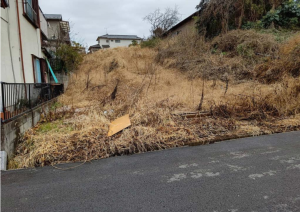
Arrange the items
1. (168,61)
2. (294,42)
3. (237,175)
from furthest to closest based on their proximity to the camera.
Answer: (168,61)
(294,42)
(237,175)

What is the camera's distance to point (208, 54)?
10281mm

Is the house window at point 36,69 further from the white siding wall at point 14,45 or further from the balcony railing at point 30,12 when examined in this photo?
the balcony railing at point 30,12

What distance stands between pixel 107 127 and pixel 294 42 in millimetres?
8717

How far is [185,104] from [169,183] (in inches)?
150

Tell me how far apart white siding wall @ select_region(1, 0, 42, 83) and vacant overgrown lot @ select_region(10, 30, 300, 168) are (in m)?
1.48

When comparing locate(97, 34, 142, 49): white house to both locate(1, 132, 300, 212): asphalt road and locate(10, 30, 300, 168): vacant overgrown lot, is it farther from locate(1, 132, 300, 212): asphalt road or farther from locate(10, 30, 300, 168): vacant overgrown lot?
locate(1, 132, 300, 212): asphalt road

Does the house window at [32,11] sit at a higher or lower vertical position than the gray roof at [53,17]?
lower

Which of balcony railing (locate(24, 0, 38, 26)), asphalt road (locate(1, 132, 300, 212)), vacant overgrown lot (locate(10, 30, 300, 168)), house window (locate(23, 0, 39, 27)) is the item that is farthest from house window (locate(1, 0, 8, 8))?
asphalt road (locate(1, 132, 300, 212))

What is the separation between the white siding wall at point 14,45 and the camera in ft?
15.7

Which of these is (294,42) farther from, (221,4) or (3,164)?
(3,164)

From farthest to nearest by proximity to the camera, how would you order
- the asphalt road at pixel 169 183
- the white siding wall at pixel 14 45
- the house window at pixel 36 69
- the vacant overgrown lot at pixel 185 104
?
1. the house window at pixel 36 69
2. the white siding wall at pixel 14 45
3. the vacant overgrown lot at pixel 185 104
4. the asphalt road at pixel 169 183

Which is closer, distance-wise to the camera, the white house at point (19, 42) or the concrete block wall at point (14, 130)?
the concrete block wall at point (14, 130)

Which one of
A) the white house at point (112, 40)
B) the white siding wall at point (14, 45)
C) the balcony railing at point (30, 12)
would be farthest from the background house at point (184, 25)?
the white house at point (112, 40)

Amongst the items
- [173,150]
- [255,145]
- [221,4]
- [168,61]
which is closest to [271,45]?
[221,4]
